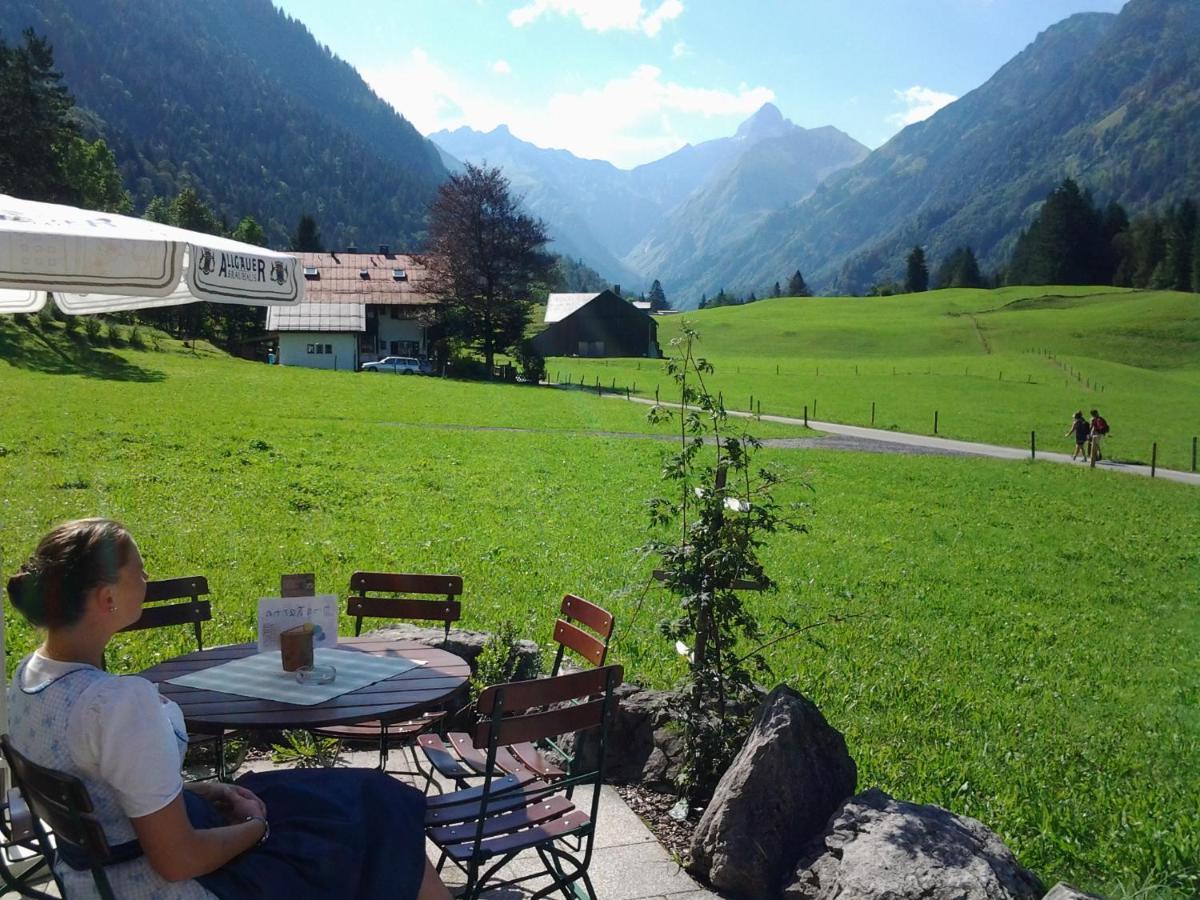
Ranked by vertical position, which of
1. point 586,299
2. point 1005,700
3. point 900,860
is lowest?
point 1005,700

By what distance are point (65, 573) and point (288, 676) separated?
1690mm

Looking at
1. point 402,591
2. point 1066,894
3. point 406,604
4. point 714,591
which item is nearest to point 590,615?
point 714,591

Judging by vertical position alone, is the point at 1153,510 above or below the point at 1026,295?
below

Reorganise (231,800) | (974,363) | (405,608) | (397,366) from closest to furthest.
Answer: (231,800) → (405,608) → (397,366) → (974,363)

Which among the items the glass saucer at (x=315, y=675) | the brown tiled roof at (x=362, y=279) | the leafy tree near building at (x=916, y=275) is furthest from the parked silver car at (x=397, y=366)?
the leafy tree near building at (x=916, y=275)

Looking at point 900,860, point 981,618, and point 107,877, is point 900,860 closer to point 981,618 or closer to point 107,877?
point 107,877

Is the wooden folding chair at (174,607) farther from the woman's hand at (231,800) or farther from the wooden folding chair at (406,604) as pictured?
the woman's hand at (231,800)

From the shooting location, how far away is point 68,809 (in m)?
2.39

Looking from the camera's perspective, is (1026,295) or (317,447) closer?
(317,447)

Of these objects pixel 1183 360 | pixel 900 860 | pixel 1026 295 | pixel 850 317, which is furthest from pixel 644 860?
pixel 1026 295

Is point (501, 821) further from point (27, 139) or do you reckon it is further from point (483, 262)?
point (483, 262)

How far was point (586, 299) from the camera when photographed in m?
79.8

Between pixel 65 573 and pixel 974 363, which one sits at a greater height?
pixel 974 363

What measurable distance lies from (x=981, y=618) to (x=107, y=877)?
9.61 m
